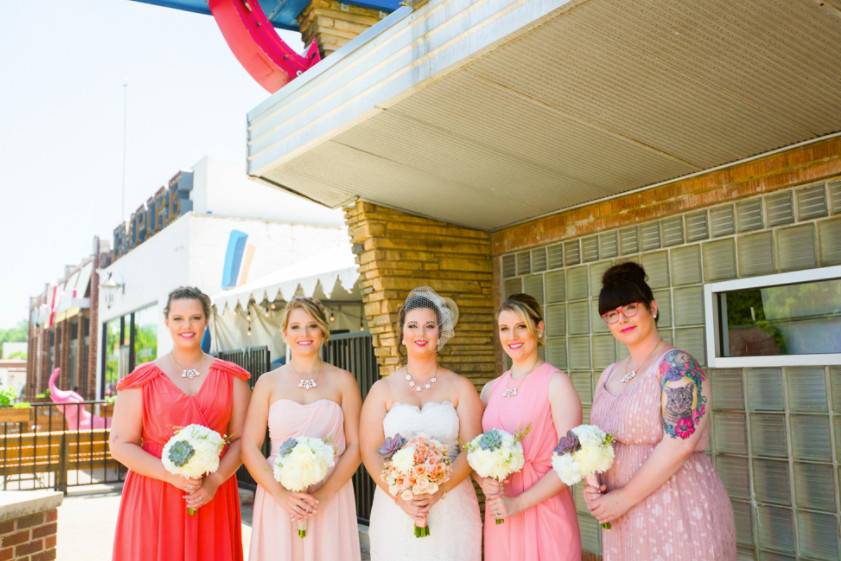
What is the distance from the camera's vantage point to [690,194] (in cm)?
523

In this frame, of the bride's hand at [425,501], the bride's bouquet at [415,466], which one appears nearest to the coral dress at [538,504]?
the bride's hand at [425,501]

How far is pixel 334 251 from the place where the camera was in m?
11.4

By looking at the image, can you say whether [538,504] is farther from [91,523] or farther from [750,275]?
[91,523]

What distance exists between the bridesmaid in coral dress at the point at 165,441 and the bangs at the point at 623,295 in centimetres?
211

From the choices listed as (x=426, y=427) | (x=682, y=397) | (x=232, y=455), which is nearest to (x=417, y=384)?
(x=426, y=427)

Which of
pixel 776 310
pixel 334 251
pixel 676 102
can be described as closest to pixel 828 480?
pixel 776 310

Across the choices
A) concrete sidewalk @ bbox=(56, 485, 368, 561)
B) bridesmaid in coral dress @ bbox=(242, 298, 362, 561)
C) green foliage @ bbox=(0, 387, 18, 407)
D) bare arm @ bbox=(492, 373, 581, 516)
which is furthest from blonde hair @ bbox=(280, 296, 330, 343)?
green foliage @ bbox=(0, 387, 18, 407)

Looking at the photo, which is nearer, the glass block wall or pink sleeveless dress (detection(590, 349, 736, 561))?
pink sleeveless dress (detection(590, 349, 736, 561))

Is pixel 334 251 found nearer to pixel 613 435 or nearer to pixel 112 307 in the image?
pixel 613 435

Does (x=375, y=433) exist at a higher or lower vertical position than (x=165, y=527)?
higher

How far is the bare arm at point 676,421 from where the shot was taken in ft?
10.9

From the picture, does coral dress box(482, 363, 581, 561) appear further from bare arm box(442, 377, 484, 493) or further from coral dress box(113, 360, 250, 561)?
coral dress box(113, 360, 250, 561)

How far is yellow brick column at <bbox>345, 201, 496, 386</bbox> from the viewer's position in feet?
21.0

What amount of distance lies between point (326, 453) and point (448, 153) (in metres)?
2.19
